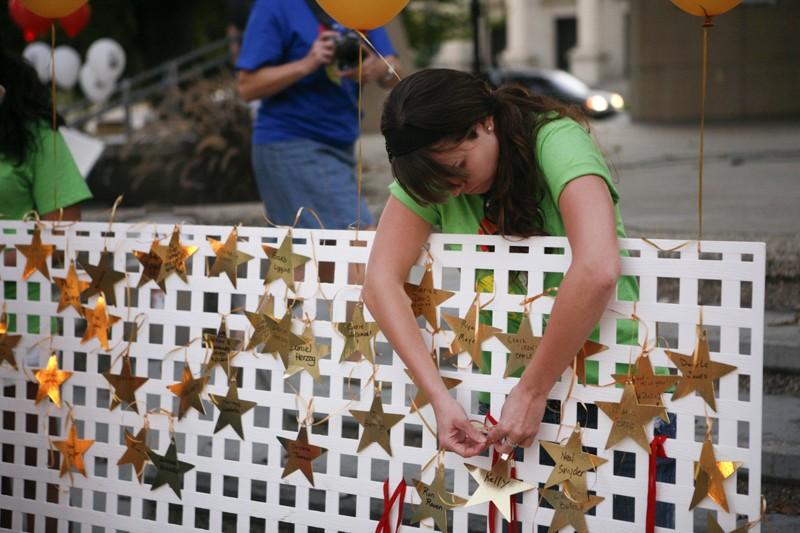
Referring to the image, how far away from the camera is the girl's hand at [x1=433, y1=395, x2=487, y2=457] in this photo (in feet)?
6.98

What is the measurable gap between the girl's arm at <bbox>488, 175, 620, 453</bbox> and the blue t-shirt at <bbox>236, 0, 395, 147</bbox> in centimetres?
186

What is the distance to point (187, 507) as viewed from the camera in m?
2.55

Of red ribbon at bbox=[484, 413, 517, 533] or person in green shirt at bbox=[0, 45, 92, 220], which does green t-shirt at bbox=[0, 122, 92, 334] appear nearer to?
person in green shirt at bbox=[0, 45, 92, 220]

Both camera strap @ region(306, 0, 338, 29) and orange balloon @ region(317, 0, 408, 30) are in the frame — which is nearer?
orange balloon @ region(317, 0, 408, 30)

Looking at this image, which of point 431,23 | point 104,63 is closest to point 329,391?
point 104,63

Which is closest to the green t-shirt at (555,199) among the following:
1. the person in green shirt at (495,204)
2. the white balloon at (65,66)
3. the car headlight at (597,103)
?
the person in green shirt at (495,204)

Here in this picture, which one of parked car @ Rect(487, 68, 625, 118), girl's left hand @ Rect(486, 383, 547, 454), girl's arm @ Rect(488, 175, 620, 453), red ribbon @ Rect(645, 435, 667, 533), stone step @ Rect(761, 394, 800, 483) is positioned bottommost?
stone step @ Rect(761, 394, 800, 483)

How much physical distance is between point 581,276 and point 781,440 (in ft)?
5.22

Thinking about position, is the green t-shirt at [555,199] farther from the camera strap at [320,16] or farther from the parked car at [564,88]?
the parked car at [564,88]

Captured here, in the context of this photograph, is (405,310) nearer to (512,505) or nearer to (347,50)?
(512,505)

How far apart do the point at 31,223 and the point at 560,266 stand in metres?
1.55

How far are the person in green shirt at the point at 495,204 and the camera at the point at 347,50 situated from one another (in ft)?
4.71

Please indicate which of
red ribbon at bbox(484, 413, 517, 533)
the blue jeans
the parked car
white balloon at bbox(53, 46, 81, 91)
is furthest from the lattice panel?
the parked car

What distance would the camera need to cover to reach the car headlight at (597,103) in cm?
1972
